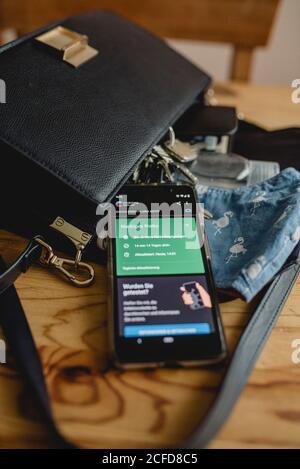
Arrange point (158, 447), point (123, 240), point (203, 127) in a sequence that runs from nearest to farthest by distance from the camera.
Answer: point (158, 447), point (123, 240), point (203, 127)

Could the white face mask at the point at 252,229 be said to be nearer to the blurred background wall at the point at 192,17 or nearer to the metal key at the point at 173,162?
the metal key at the point at 173,162

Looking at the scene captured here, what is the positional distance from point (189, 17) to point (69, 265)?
63cm

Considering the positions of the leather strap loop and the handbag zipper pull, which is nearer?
the leather strap loop

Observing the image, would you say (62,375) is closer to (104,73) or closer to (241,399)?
(241,399)

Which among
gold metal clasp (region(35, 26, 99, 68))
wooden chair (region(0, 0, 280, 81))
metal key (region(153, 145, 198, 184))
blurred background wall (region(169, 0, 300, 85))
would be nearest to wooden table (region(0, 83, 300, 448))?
metal key (region(153, 145, 198, 184))

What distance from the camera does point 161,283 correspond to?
19.3 inches

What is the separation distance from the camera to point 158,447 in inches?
16.3

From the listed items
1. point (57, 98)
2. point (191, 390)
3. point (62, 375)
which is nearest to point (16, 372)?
point (62, 375)

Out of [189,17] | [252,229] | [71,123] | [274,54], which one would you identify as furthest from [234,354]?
[274,54]

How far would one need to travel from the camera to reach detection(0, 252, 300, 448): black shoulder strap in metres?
0.41

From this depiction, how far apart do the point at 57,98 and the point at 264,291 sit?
0.28m

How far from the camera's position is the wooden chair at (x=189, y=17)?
0.97 meters

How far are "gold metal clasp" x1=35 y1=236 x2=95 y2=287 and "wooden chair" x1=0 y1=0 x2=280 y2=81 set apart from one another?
622 mm

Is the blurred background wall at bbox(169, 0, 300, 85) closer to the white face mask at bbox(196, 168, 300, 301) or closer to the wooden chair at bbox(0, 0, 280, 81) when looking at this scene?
the wooden chair at bbox(0, 0, 280, 81)
